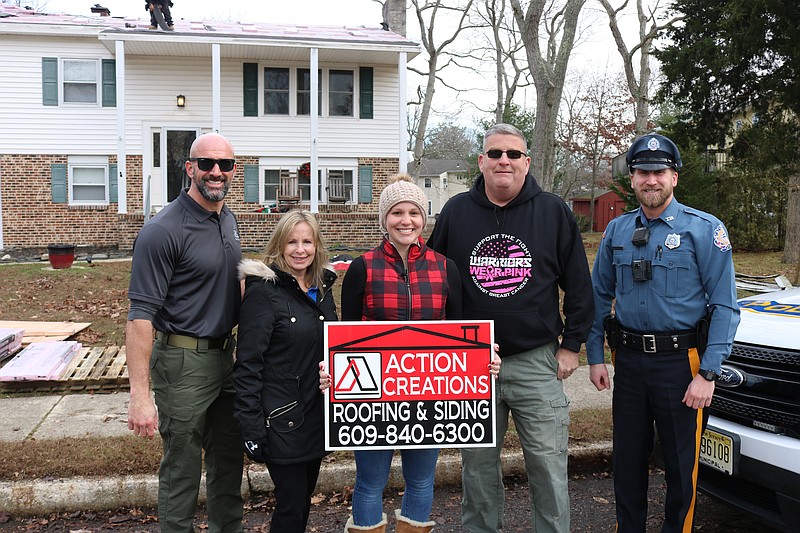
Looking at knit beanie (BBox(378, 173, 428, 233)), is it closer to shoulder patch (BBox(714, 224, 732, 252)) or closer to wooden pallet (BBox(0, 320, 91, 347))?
shoulder patch (BBox(714, 224, 732, 252))

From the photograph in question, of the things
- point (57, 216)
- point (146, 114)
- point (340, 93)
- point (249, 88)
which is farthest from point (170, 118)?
point (340, 93)

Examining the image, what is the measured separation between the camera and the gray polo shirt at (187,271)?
320 cm

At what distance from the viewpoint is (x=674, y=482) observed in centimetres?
347

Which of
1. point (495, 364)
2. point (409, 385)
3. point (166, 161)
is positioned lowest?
point (409, 385)

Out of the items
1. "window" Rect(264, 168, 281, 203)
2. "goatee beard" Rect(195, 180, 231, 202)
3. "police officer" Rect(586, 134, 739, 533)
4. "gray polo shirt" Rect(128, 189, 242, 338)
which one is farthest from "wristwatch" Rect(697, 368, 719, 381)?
"window" Rect(264, 168, 281, 203)

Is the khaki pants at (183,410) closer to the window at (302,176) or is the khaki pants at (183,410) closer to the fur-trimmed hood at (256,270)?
the fur-trimmed hood at (256,270)

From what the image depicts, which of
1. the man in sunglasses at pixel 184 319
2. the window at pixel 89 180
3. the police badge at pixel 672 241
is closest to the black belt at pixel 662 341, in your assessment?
the police badge at pixel 672 241

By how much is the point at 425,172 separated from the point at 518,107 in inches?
1005

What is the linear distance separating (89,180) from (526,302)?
18859 millimetres

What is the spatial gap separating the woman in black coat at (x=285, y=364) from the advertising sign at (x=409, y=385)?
116 mm

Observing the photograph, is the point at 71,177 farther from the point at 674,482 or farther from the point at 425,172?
the point at 425,172

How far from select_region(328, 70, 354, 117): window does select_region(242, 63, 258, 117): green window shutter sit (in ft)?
7.19

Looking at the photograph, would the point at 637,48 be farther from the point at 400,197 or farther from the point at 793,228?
the point at 400,197

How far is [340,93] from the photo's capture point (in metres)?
20.6
